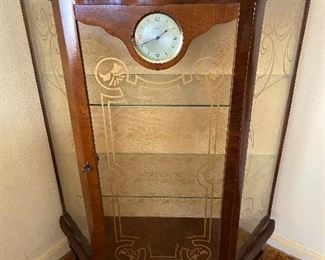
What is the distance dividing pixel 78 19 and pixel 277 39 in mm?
475

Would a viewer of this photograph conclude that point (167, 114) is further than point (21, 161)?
No

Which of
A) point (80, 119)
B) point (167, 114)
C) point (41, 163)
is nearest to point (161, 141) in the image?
point (167, 114)

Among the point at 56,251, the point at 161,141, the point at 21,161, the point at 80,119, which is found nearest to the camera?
the point at 80,119

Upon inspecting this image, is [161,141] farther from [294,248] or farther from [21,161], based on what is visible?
[294,248]

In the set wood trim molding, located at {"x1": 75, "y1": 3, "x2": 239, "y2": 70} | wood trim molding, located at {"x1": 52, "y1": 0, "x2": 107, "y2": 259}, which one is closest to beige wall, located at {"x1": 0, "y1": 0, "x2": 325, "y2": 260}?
wood trim molding, located at {"x1": 52, "y1": 0, "x2": 107, "y2": 259}

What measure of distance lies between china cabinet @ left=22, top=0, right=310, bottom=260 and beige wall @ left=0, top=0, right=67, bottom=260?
0.05 metres

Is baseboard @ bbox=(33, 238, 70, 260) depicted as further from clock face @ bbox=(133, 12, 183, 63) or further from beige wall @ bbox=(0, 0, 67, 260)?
clock face @ bbox=(133, 12, 183, 63)

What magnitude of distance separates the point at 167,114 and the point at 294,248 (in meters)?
0.80

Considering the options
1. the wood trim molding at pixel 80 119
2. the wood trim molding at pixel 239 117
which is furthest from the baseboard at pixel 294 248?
the wood trim molding at pixel 80 119

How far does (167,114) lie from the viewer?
2.81 ft

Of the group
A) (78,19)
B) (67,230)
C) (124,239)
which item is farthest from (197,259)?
(78,19)

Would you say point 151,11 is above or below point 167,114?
above

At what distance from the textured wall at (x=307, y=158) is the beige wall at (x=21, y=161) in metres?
0.81

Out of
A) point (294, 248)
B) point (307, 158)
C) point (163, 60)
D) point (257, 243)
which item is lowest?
point (294, 248)
